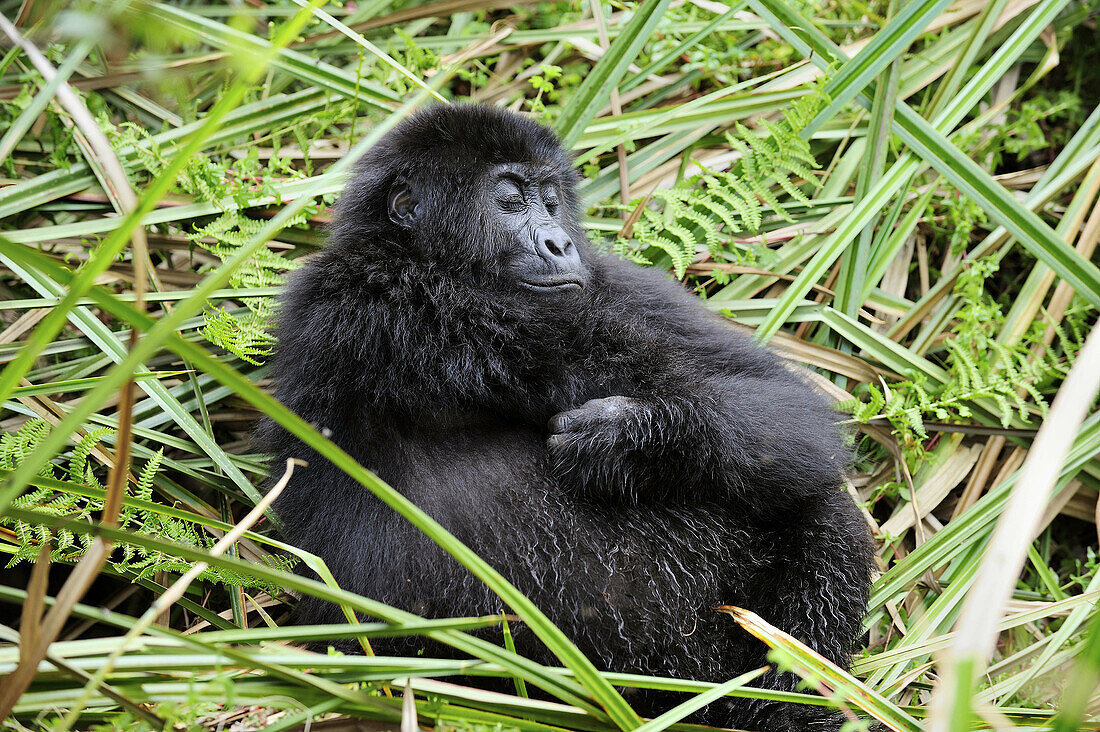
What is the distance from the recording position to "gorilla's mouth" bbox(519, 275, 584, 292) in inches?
101

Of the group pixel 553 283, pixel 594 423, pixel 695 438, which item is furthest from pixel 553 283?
pixel 695 438

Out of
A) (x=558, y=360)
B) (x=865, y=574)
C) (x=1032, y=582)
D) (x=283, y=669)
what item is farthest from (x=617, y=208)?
(x=283, y=669)

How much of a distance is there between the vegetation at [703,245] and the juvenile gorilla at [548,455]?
226 mm

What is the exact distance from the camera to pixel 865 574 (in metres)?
2.58

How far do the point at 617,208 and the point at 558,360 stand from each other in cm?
148

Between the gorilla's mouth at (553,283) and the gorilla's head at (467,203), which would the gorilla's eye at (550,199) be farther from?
the gorilla's mouth at (553,283)

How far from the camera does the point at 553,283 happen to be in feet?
8.43

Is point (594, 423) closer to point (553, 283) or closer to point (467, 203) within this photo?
point (553, 283)

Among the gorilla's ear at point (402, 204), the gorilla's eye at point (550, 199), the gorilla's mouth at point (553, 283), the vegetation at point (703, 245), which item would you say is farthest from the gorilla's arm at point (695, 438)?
the gorilla's ear at point (402, 204)

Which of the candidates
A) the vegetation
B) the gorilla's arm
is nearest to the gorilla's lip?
the gorilla's arm

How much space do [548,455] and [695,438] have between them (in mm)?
390

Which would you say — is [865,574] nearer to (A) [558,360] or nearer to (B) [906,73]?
(A) [558,360]

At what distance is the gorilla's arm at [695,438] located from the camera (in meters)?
2.35

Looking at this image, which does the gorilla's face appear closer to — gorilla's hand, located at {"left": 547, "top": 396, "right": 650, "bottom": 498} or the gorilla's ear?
the gorilla's ear
